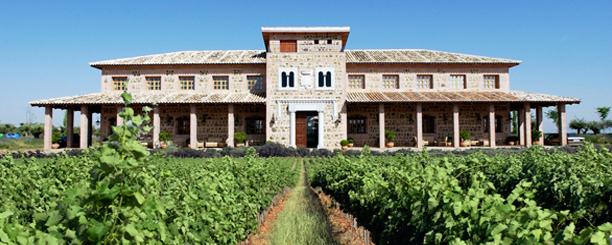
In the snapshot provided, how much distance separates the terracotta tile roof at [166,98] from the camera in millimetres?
18797

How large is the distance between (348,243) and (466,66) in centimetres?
1976

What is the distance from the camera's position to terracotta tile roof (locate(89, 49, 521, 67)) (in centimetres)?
2088

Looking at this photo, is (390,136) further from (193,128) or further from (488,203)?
(488,203)

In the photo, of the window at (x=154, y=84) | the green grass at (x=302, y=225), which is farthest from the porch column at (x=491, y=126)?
the window at (x=154, y=84)

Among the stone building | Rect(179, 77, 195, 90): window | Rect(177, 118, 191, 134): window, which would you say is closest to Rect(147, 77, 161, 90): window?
the stone building

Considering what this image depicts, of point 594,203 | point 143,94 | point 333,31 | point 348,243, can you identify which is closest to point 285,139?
point 333,31

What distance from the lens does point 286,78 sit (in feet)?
65.3

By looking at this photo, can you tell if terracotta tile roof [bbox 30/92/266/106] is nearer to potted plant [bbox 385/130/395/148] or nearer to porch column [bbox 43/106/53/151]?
porch column [bbox 43/106/53/151]

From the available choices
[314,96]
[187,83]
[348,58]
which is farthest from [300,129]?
[187,83]

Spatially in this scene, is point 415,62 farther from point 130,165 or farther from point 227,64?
point 130,165

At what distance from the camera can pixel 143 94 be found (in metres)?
20.8

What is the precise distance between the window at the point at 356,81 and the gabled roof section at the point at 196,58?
5431 mm

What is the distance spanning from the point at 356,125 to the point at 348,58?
4.14m

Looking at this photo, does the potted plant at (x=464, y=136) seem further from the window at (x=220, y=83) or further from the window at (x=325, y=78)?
the window at (x=220, y=83)
